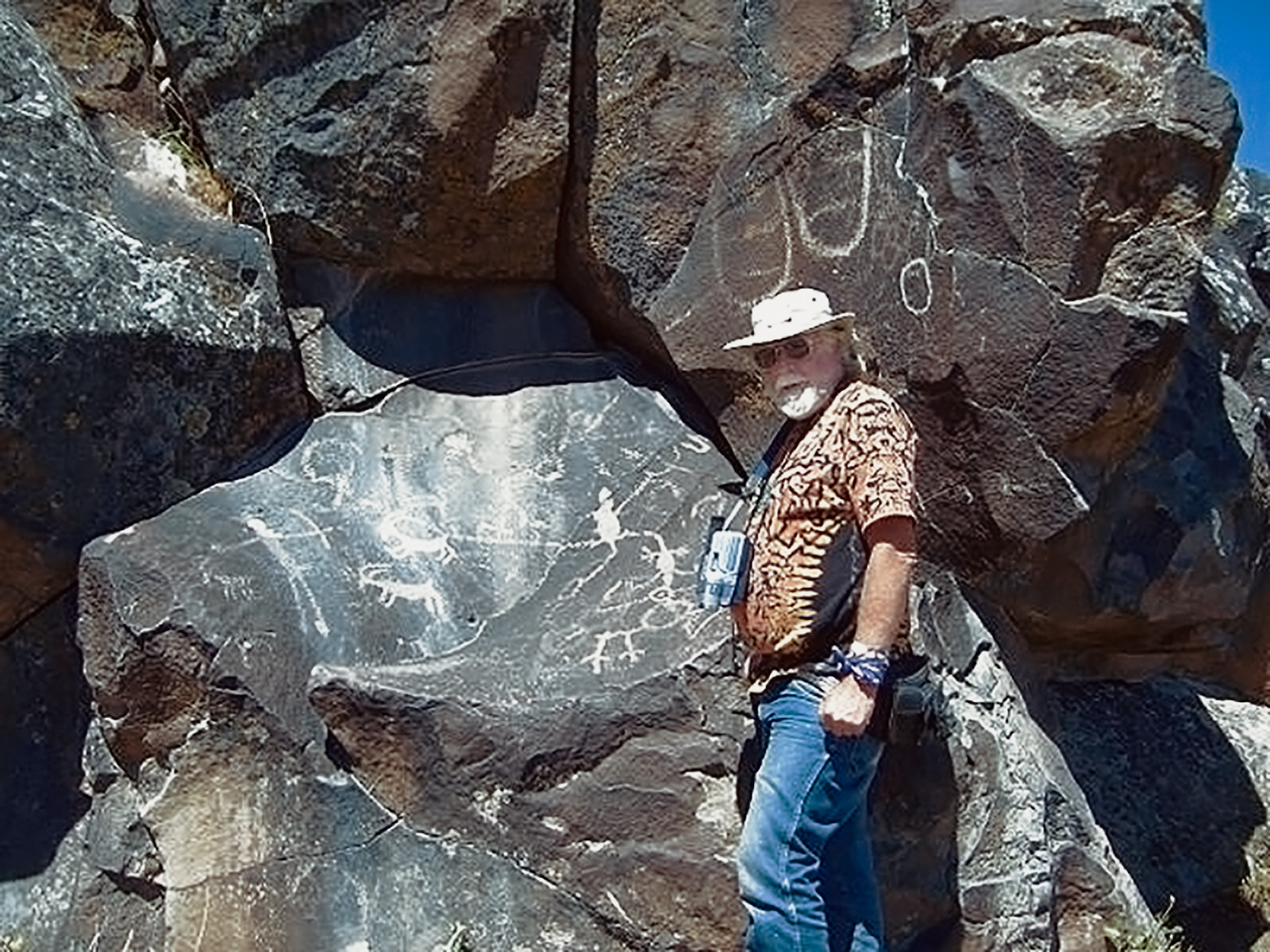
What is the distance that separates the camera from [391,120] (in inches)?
177

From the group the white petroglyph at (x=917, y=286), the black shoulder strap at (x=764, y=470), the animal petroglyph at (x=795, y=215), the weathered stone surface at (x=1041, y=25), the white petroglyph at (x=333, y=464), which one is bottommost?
the black shoulder strap at (x=764, y=470)

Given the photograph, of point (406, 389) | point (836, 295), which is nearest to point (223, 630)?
point (406, 389)

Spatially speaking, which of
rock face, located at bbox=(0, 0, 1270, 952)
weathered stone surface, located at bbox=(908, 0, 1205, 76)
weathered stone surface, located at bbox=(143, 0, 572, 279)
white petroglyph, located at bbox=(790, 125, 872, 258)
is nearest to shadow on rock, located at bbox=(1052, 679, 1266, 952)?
rock face, located at bbox=(0, 0, 1270, 952)

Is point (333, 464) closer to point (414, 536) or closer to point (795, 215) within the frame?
point (414, 536)

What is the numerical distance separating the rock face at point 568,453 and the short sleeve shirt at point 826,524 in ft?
2.32

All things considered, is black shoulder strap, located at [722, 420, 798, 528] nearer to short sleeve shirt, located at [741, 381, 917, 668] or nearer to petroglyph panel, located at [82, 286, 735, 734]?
short sleeve shirt, located at [741, 381, 917, 668]

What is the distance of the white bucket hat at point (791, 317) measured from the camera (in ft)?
10.7

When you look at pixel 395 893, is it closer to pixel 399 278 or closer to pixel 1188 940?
pixel 399 278

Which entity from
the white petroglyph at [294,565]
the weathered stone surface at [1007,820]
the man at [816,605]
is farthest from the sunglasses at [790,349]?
the white petroglyph at [294,565]

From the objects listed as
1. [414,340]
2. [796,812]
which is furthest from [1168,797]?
[414,340]

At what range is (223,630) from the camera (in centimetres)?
408

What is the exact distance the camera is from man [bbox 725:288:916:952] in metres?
3.09

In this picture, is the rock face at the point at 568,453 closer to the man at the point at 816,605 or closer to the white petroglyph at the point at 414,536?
the white petroglyph at the point at 414,536

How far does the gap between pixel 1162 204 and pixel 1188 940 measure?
1962 millimetres
